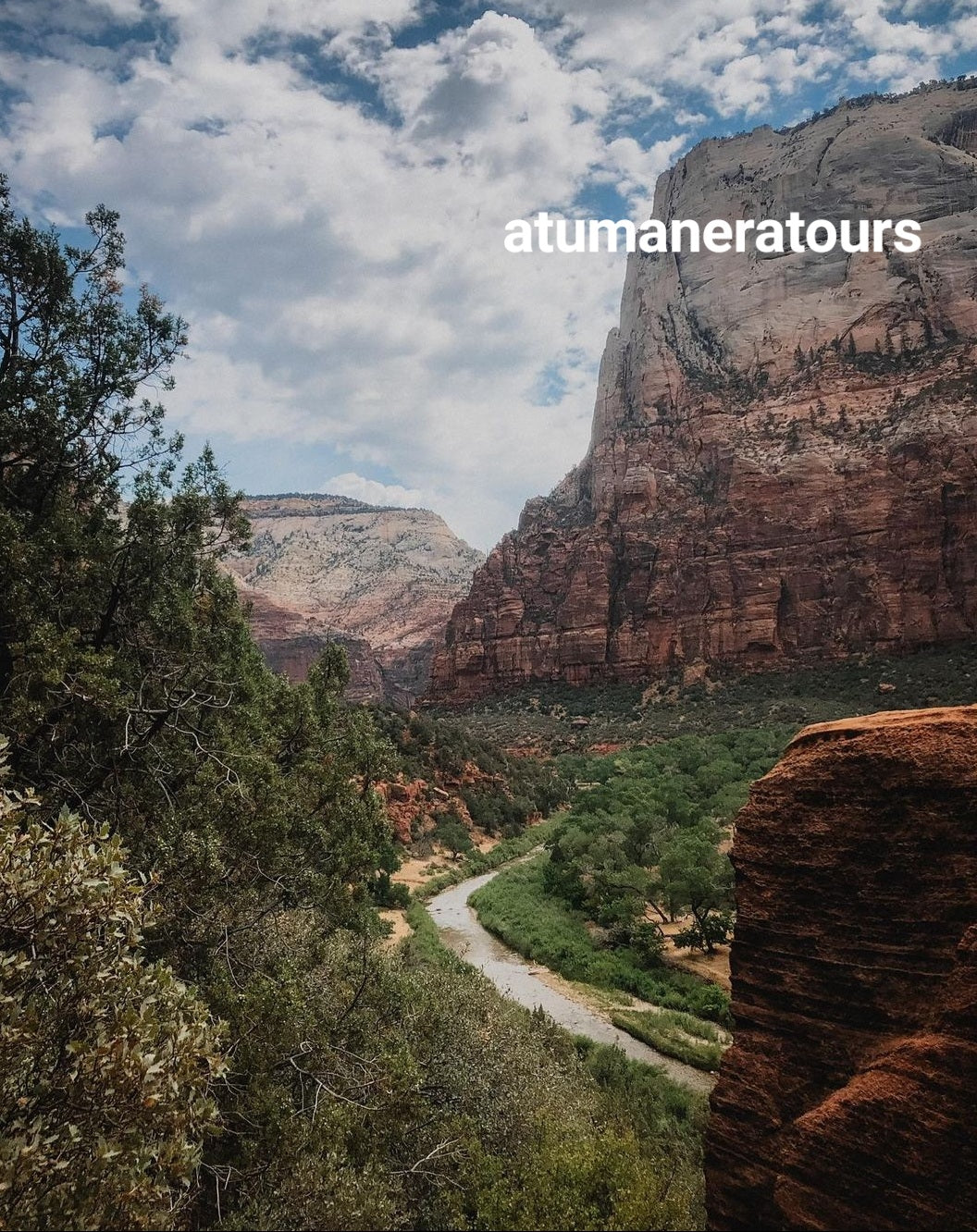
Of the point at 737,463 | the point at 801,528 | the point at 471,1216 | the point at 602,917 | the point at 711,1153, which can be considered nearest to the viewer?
the point at 711,1153

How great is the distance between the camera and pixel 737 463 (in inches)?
3098

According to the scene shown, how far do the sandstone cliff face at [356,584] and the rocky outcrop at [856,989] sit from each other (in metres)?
102

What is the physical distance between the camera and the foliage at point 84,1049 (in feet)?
11.8

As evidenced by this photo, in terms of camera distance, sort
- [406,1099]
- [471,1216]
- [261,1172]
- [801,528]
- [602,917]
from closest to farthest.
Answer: [261,1172] → [471,1216] → [406,1099] → [602,917] → [801,528]

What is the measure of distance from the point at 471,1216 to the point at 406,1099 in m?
1.26

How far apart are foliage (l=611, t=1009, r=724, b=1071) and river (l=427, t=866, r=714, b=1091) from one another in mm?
171

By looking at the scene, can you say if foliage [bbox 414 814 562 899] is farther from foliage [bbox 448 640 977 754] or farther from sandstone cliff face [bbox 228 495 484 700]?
sandstone cliff face [bbox 228 495 484 700]

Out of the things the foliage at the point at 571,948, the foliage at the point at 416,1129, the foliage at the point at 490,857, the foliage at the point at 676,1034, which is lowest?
the foliage at the point at 490,857

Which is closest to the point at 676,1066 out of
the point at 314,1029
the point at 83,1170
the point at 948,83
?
the point at 314,1029

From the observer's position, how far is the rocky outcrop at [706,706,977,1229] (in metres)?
4.01

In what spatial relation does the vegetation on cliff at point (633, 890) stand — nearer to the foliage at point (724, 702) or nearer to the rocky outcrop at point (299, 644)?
the foliage at point (724, 702)

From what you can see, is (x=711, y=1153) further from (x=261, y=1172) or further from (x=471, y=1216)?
(x=261, y=1172)

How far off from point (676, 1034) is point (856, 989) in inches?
490

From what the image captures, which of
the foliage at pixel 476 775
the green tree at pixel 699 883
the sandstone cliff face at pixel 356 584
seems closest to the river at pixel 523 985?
the green tree at pixel 699 883
